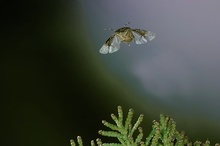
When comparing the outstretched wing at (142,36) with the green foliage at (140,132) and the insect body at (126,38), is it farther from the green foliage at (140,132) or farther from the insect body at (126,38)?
the green foliage at (140,132)

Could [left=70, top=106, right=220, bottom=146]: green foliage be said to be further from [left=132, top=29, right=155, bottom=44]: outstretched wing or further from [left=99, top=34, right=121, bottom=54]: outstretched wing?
[left=132, top=29, right=155, bottom=44]: outstretched wing

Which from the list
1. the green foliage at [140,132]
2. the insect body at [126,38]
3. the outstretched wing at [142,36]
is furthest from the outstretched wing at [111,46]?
the green foliage at [140,132]

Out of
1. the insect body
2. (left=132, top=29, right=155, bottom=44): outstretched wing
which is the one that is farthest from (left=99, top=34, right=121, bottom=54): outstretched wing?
(left=132, top=29, right=155, bottom=44): outstretched wing

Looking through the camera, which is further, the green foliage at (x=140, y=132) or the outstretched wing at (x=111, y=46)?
the outstretched wing at (x=111, y=46)

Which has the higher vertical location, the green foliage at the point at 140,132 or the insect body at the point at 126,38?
the insect body at the point at 126,38

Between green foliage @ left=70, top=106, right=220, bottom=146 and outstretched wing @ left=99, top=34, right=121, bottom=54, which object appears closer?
green foliage @ left=70, top=106, right=220, bottom=146

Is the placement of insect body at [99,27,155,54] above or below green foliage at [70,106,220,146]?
above

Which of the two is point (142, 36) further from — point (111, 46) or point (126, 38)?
point (111, 46)

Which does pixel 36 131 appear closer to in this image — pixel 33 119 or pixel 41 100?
pixel 33 119

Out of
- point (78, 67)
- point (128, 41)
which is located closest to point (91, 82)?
point (78, 67)
